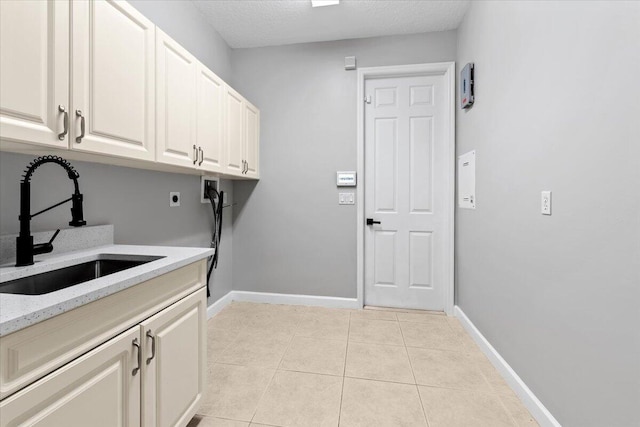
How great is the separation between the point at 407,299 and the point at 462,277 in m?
0.60

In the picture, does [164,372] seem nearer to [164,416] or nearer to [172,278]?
[164,416]

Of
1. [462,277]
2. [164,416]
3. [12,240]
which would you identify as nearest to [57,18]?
[12,240]

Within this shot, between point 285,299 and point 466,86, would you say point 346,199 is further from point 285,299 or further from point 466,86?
point 466,86

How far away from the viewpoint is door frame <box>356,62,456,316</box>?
281 cm

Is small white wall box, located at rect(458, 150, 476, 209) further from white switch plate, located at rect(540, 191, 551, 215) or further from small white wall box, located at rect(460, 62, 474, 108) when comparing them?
white switch plate, located at rect(540, 191, 551, 215)

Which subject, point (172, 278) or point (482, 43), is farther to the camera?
point (482, 43)

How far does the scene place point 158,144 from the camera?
1569 millimetres

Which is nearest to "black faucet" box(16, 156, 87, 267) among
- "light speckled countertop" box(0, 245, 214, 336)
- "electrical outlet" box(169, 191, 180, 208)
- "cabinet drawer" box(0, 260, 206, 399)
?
"light speckled countertop" box(0, 245, 214, 336)

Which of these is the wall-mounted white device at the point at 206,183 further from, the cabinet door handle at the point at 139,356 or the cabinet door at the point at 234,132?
the cabinet door handle at the point at 139,356

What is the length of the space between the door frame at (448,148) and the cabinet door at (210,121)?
4.43ft

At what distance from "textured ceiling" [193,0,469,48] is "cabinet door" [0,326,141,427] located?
2632mm

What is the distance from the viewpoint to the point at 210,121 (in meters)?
2.12

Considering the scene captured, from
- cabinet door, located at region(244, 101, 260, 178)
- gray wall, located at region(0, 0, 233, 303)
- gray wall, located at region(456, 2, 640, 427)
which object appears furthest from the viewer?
cabinet door, located at region(244, 101, 260, 178)

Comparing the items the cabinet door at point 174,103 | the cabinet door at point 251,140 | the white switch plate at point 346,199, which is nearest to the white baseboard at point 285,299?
the white switch plate at point 346,199
